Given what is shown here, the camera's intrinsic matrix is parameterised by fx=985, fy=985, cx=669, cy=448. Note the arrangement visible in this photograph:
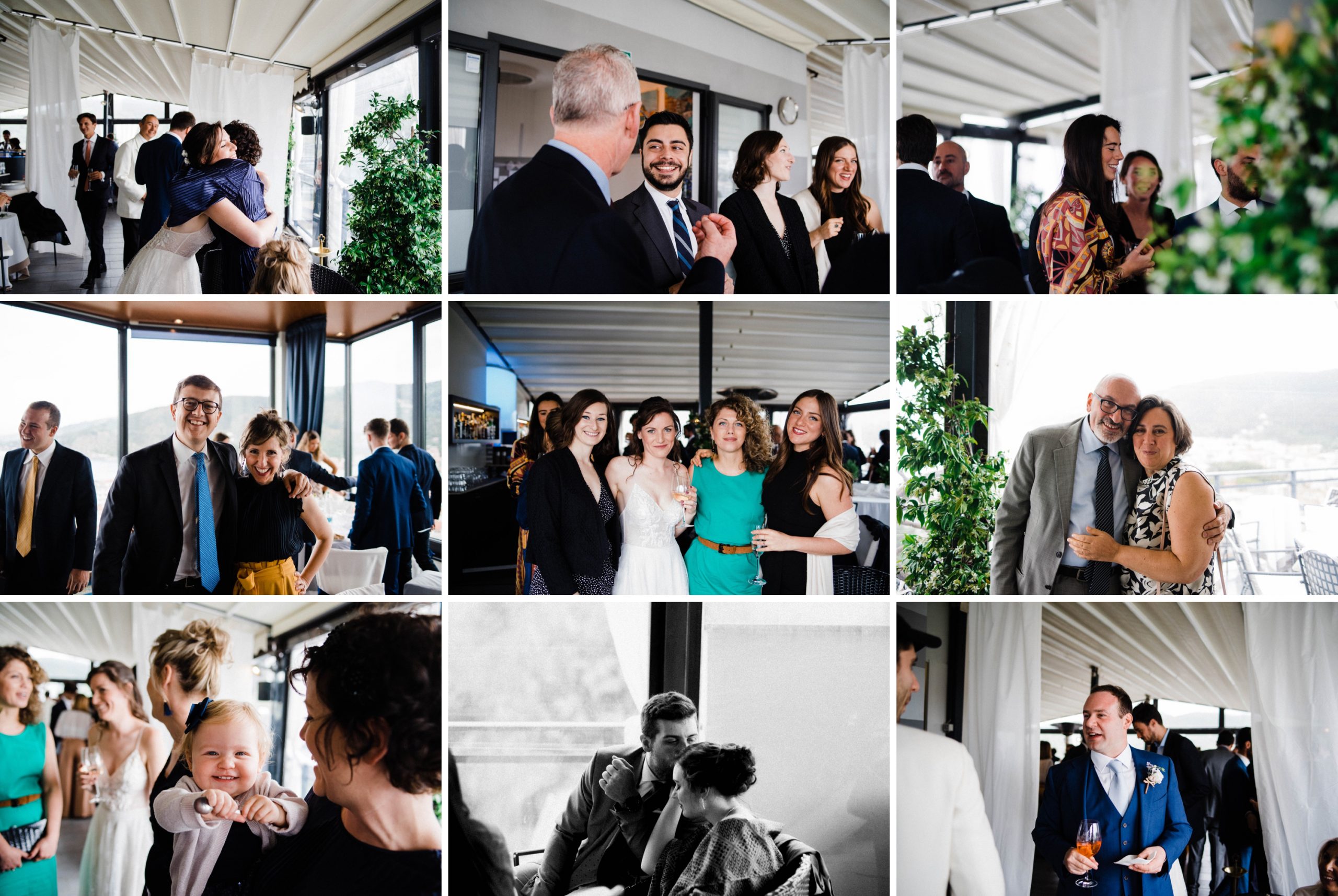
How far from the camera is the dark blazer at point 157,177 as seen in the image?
2.81 metres

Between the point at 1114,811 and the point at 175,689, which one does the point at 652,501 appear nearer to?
the point at 175,689

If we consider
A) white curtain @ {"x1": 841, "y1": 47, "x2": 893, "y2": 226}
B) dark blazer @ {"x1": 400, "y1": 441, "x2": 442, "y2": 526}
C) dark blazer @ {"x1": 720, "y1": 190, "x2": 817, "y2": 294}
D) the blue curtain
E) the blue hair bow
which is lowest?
the blue hair bow

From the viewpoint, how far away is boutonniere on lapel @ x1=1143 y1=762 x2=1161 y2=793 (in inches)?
114

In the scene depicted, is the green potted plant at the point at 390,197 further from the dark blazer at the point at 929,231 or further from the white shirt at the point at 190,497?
the dark blazer at the point at 929,231

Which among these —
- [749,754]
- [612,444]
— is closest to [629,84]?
[612,444]

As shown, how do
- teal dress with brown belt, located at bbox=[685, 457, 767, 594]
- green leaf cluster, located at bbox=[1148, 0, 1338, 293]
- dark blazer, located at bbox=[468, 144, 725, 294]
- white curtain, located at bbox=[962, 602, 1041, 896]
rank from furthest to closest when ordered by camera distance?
white curtain, located at bbox=[962, 602, 1041, 896]
teal dress with brown belt, located at bbox=[685, 457, 767, 594]
dark blazer, located at bbox=[468, 144, 725, 294]
green leaf cluster, located at bbox=[1148, 0, 1338, 293]

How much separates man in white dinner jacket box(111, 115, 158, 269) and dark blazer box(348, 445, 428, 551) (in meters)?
0.92

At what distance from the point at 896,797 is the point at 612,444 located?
1362 mm

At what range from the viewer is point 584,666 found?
2.88 metres

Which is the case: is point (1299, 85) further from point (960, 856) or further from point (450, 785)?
point (450, 785)

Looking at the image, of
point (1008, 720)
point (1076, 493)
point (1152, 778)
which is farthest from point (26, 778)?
point (1152, 778)

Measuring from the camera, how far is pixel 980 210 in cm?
282

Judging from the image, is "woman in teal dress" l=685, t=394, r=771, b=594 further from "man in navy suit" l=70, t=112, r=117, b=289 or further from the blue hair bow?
"man in navy suit" l=70, t=112, r=117, b=289

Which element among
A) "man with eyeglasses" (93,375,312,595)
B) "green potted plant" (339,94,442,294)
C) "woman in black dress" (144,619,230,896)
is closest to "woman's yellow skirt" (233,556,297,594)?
"man with eyeglasses" (93,375,312,595)
